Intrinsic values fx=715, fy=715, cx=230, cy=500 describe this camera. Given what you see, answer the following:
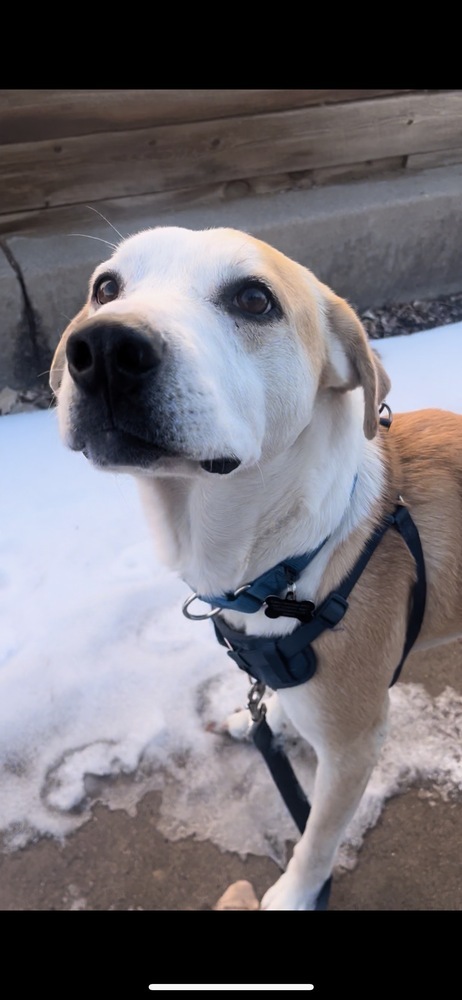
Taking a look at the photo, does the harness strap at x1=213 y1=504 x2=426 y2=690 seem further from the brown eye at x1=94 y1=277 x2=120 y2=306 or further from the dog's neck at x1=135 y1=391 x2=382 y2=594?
the brown eye at x1=94 y1=277 x2=120 y2=306

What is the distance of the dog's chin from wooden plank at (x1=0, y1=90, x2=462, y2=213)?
3.27 m

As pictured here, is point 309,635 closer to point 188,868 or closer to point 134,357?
point 134,357

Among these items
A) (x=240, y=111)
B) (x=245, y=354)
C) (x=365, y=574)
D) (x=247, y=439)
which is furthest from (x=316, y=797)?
(x=240, y=111)

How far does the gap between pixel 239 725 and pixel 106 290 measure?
62.1 inches

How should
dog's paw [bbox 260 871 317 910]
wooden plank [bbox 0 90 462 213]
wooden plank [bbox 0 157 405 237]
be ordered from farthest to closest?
wooden plank [bbox 0 157 405 237] < wooden plank [bbox 0 90 462 213] < dog's paw [bbox 260 871 317 910]

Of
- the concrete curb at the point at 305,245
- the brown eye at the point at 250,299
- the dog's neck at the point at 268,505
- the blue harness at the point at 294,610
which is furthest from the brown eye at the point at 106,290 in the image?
the concrete curb at the point at 305,245

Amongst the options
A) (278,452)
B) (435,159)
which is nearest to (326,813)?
(278,452)

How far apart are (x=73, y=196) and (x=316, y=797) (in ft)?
11.9

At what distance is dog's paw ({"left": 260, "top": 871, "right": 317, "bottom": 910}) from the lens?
2.09 metres

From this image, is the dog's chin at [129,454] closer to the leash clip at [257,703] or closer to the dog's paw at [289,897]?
the leash clip at [257,703]

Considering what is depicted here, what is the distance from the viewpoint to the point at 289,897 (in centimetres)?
210

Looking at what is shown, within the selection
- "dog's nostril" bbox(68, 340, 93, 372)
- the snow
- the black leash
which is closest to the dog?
"dog's nostril" bbox(68, 340, 93, 372)

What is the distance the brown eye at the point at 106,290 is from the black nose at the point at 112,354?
46 centimetres

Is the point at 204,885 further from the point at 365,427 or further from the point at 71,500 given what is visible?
the point at 71,500
